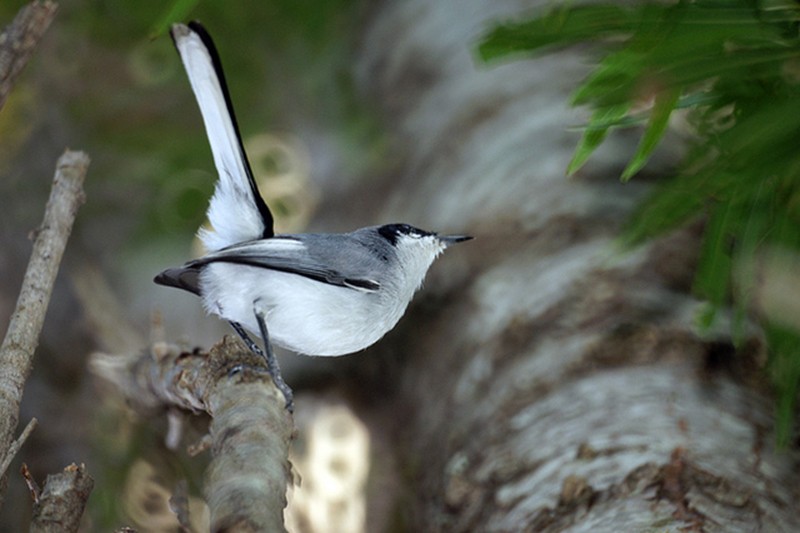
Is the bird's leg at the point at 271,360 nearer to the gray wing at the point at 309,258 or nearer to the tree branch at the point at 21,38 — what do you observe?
the gray wing at the point at 309,258

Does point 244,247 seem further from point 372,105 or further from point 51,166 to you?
point 51,166

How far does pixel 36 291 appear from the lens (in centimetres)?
86

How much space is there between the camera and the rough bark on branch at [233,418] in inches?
23.2

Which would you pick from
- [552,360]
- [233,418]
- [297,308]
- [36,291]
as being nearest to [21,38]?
[36,291]

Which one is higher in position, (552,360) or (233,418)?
(233,418)

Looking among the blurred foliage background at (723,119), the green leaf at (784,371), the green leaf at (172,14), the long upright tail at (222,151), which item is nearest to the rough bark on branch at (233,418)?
the long upright tail at (222,151)

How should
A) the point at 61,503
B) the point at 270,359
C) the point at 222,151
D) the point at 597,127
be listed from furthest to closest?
1. the point at 222,151
2. the point at 270,359
3. the point at 597,127
4. the point at 61,503

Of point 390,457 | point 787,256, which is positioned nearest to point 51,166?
point 390,457

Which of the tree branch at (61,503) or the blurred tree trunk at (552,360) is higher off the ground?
the tree branch at (61,503)

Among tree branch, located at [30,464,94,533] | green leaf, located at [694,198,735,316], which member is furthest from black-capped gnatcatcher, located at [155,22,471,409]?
green leaf, located at [694,198,735,316]

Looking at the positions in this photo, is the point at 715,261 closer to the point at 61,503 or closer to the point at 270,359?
the point at 270,359

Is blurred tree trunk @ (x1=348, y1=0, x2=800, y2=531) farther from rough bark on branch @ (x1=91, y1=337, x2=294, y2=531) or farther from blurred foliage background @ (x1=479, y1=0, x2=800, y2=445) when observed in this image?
rough bark on branch @ (x1=91, y1=337, x2=294, y2=531)

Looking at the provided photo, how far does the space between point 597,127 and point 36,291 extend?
611 mm

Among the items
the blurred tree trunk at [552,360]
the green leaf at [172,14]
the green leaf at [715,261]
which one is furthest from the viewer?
the green leaf at [715,261]
